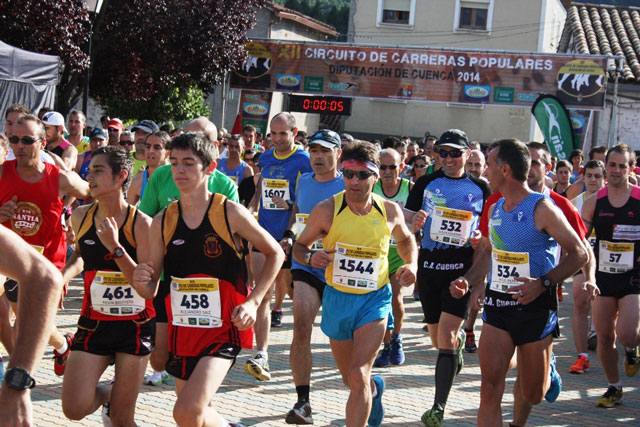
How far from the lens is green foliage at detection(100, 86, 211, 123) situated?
23031mm

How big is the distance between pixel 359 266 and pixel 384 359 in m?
2.97

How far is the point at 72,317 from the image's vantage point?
31.4 ft

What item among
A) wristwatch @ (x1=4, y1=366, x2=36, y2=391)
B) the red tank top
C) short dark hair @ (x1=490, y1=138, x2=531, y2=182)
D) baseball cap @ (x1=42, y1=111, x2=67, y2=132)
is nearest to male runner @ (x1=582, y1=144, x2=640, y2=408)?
short dark hair @ (x1=490, y1=138, x2=531, y2=182)

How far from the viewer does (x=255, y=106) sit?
987 inches

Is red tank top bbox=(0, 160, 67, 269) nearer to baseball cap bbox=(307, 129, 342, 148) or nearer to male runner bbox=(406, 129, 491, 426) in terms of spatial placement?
baseball cap bbox=(307, 129, 342, 148)

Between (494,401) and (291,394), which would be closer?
(494,401)

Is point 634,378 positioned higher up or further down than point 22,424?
further down

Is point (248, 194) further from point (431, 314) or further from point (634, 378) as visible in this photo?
point (634, 378)

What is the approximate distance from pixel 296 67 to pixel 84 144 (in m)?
12.4

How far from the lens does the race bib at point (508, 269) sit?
5.46 meters

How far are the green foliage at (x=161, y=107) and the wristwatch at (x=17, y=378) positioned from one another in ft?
67.3

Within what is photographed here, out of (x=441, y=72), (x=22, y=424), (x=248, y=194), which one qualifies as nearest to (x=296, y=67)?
(x=441, y=72)

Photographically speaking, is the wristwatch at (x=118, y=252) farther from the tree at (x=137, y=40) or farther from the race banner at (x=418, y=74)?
the race banner at (x=418, y=74)

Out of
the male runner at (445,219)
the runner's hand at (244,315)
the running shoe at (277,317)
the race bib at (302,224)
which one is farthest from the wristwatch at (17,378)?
the running shoe at (277,317)
